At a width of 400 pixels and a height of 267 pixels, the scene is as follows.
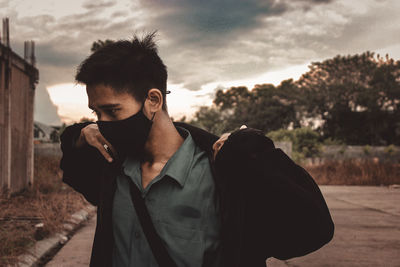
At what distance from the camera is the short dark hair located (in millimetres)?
1632

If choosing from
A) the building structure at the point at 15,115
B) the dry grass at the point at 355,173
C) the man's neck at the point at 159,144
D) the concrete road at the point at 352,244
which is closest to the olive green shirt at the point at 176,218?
the man's neck at the point at 159,144

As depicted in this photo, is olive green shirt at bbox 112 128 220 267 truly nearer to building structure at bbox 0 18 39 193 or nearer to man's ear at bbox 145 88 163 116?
man's ear at bbox 145 88 163 116

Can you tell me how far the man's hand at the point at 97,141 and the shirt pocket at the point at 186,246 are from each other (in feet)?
1.56

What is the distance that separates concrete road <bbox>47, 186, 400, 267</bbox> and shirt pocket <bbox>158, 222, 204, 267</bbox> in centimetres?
241

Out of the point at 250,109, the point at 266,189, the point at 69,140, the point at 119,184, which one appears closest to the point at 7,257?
the point at 69,140

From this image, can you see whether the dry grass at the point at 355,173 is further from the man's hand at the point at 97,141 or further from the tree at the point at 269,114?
the tree at the point at 269,114

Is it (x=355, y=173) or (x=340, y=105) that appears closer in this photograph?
(x=355, y=173)

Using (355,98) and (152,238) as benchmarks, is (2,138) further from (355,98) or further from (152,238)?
(355,98)

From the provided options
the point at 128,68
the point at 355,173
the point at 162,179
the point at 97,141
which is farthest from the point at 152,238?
the point at 355,173

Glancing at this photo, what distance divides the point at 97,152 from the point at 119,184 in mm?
250

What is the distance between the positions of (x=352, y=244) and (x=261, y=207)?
3.61 m

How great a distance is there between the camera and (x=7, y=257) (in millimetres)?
2971

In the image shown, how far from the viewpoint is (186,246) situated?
4.87 ft

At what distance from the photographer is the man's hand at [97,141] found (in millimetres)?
1740
